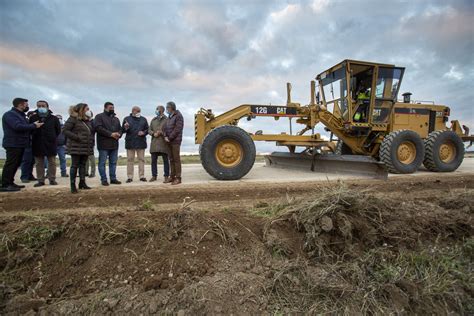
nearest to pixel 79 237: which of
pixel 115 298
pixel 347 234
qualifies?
pixel 115 298

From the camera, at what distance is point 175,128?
5.48 meters

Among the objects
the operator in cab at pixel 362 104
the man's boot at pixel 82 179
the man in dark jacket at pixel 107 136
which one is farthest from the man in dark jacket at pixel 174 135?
the operator in cab at pixel 362 104

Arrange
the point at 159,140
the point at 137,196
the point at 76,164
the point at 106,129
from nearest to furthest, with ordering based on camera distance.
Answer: the point at 137,196 < the point at 76,164 < the point at 106,129 < the point at 159,140

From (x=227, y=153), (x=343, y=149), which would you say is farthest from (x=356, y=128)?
(x=227, y=153)

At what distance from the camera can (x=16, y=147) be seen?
4785 mm

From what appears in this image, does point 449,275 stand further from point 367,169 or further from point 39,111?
point 39,111

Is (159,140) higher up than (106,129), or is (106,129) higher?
(106,129)

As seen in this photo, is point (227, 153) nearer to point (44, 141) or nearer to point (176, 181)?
point (176, 181)

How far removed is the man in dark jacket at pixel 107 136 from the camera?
17.5 feet

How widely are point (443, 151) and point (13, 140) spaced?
37.7ft

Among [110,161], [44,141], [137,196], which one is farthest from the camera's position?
[110,161]

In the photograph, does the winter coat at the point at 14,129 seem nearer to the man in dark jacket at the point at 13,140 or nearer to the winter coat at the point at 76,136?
the man in dark jacket at the point at 13,140

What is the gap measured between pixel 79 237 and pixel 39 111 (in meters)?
4.51

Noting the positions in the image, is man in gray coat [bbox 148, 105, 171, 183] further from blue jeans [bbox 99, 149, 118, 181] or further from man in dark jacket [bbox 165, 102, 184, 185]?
blue jeans [bbox 99, 149, 118, 181]
